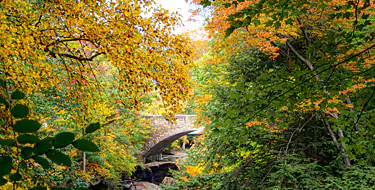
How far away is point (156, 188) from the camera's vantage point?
1321 centimetres

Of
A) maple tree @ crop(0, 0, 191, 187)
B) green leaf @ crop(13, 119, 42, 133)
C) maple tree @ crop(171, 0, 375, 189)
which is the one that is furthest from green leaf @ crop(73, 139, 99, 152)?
maple tree @ crop(171, 0, 375, 189)

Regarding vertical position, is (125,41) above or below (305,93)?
above

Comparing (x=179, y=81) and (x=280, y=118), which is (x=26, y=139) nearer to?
(x=179, y=81)

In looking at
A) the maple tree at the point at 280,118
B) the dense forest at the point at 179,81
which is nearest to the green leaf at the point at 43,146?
the dense forest at the point at 179,81

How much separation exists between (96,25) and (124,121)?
6.78 meters

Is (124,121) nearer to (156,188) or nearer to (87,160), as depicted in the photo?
(87,160)

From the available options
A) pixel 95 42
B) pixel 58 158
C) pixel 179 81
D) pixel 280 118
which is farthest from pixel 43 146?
pixel 280 118

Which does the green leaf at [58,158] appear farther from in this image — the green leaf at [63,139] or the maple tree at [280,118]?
the maple tree at [280,118]

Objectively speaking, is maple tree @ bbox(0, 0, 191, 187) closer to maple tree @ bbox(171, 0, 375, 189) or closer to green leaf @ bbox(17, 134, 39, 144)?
maple tree @ bbox(171, 0, 375, 189)

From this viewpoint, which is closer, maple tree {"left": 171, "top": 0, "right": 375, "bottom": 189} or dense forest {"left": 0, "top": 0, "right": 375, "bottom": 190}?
dense forest {"left": 0, "top": 0, "right": 375, "bottom": 190}

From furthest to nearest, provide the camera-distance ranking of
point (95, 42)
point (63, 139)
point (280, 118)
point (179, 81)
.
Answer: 1. point (280, 118)
2. point (179, 81)
3. point (95, 42)
4. point (63, 139)

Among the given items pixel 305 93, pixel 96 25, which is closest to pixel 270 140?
pixel 305 93

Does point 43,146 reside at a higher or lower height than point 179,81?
lower

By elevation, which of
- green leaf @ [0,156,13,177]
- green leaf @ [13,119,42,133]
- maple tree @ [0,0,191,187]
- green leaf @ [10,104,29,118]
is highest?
maple tree @ [0,0,191,187]
